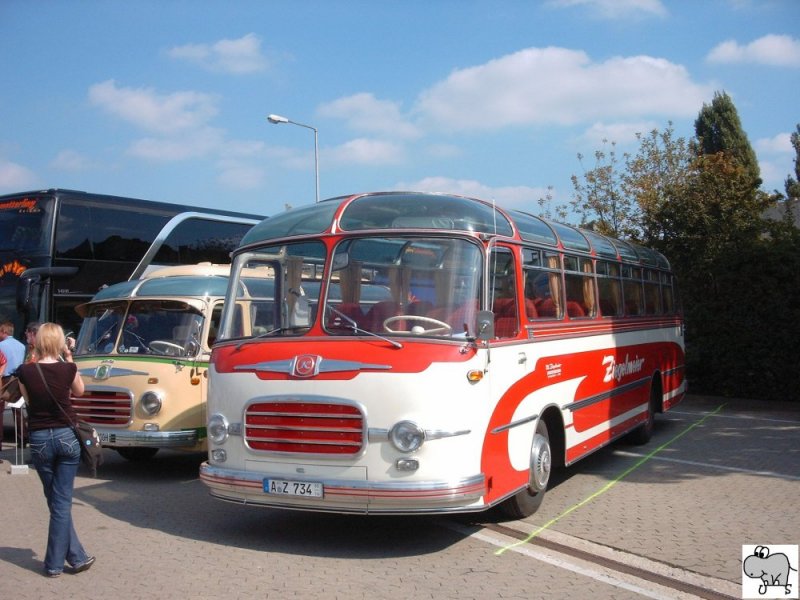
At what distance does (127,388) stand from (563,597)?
6420 mm

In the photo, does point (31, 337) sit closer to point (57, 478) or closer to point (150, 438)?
point (150, 438)

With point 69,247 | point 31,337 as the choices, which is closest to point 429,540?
Result: point 31,337

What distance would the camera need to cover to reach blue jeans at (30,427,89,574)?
6.24 meters

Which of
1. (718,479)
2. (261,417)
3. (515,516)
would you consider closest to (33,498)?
(261,417)

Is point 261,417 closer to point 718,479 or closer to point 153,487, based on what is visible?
point 153,487

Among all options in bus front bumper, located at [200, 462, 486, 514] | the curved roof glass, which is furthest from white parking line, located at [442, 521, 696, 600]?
the curved roof glass

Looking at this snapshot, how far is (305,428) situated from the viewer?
6.82 metres

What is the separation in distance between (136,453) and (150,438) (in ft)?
6.94

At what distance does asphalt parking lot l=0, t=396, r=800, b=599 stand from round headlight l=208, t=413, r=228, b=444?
35.9 inches

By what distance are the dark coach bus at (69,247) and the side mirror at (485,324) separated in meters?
9.37

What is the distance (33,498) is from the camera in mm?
9320

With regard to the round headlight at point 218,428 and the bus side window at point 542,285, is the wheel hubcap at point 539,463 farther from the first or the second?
the round headlight at point 218,428

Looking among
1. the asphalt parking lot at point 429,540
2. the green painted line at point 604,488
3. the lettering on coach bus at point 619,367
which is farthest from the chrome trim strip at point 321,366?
the lettering on coach bus at point 619,367

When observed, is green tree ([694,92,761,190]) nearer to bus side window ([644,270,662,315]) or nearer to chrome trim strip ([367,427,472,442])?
bus side window ([644,270,662,315])
